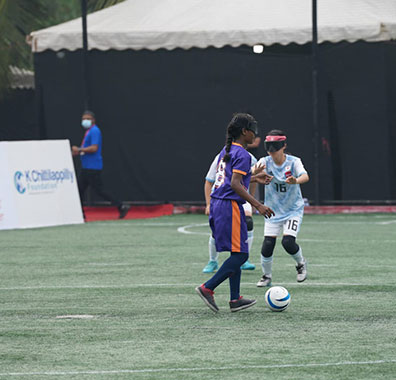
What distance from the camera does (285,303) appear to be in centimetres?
945

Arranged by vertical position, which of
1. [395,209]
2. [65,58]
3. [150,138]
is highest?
[65,58]

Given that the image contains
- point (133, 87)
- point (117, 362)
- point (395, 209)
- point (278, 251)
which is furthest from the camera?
point (133, 87)

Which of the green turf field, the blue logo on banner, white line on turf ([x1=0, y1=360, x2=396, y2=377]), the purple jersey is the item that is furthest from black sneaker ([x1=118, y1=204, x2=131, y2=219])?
white line on turf ([x1=0, y1=360, x2=396, y2=377])

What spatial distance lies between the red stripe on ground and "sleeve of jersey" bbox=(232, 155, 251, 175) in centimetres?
1324

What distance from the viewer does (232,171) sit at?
9.55 metres

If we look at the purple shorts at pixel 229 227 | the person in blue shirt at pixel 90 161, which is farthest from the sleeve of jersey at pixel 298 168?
the person in blue shirt at pixel 90 161

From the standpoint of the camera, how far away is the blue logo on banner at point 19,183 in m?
19.8

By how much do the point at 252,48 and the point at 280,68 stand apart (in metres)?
0.73

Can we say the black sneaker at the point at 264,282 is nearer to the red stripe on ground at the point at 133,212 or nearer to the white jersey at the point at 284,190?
the white jersey at the point at 284,190

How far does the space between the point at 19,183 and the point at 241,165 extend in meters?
10.9

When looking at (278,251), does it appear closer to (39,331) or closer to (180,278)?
(180,278)

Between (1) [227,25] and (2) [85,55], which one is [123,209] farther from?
(1) [227,25]

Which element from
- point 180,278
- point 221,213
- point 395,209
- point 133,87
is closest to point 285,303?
point 221,213

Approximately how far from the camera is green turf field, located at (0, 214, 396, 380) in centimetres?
709
